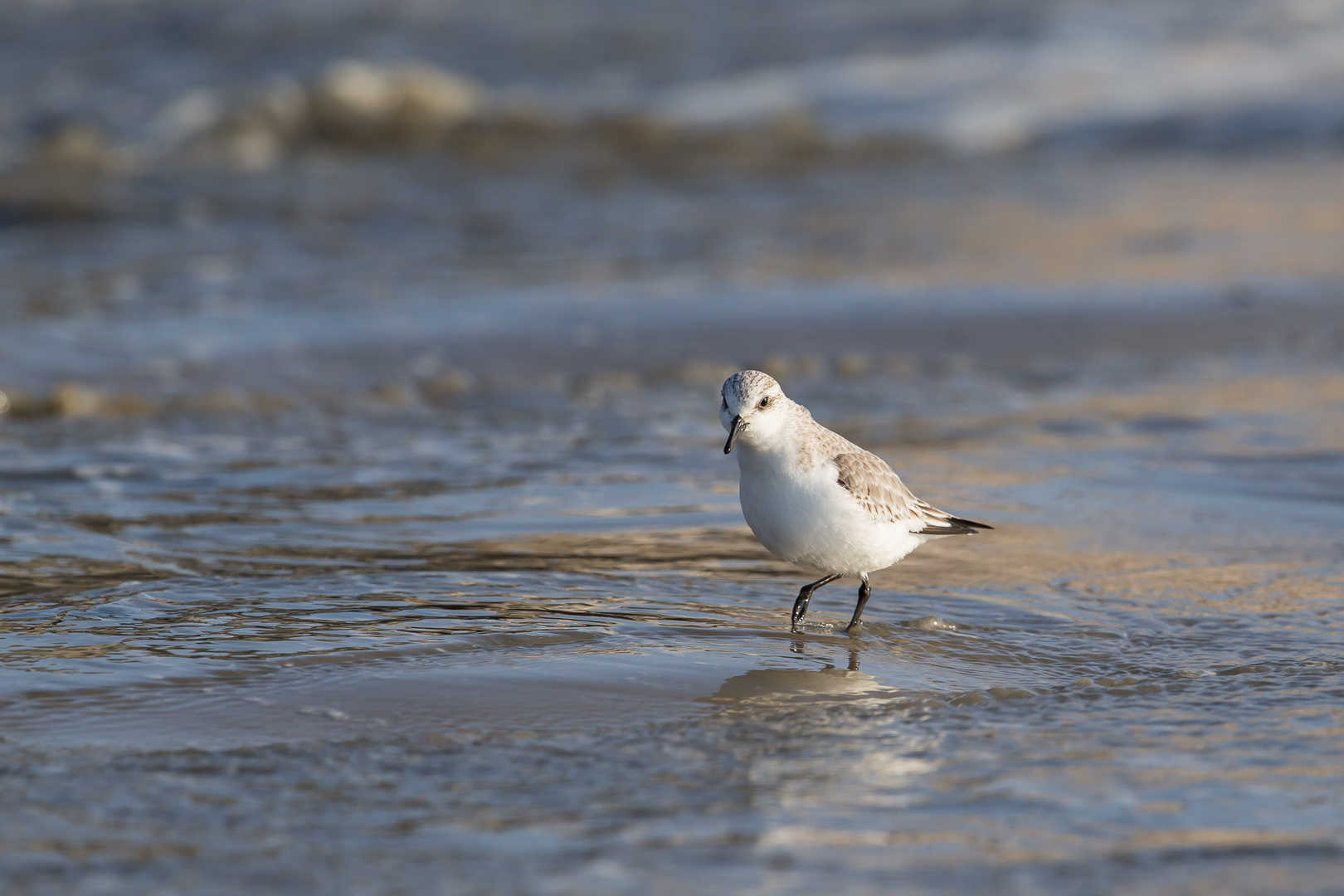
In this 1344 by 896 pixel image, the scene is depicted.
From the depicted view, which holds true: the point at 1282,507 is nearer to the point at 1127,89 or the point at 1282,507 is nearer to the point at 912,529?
the point at 912,529

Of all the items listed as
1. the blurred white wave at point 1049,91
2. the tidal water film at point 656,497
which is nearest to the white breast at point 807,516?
the tidal water film at point 656,497

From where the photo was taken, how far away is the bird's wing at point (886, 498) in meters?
4.20

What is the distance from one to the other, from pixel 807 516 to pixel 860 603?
39 centimetres

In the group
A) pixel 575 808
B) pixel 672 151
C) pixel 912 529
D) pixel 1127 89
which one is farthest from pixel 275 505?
pixel 1127 89

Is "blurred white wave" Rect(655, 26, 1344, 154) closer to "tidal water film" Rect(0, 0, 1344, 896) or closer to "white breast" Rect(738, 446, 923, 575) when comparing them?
"tidal water film" Rect(0, 0, 1344, 896)

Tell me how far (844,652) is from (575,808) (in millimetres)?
1294

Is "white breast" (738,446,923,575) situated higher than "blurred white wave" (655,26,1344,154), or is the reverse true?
"blurred white wave" (655,26,1344,154)

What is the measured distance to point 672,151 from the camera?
14672 millimetres

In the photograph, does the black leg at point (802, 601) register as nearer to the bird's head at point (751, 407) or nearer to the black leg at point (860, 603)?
the black leg at point (860, 603)

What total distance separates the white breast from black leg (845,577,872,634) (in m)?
0.15

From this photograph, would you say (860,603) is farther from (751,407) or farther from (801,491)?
(751,407)

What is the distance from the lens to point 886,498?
4262 mm

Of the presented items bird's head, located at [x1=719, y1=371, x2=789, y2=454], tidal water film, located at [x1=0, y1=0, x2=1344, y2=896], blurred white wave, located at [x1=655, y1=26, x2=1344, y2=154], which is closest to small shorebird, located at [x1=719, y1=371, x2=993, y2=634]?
bird's head, located at [x1=719, y1=371, x2=789, y2=454]

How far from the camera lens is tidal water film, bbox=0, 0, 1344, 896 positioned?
288 cm
